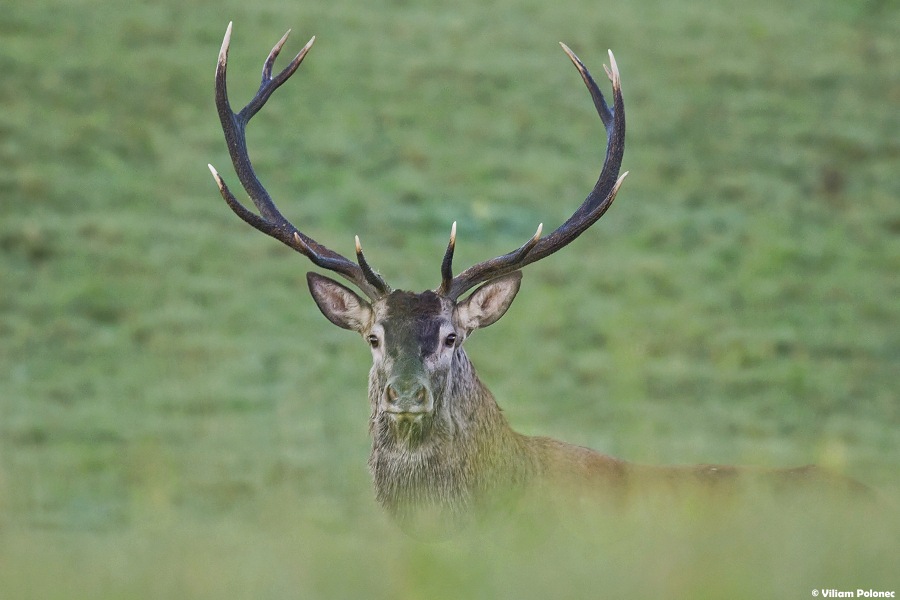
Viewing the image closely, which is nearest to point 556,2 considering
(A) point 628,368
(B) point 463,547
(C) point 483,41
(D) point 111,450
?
(C) point 483,41

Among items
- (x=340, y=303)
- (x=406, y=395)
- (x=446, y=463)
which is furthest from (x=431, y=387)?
(x=340, y=303)

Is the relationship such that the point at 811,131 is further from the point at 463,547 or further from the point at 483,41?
the point at 463,547

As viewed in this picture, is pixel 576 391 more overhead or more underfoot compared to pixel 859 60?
more underfoot

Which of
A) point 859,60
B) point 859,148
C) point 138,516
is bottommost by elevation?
point 138,516

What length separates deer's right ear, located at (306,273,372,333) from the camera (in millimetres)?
8023

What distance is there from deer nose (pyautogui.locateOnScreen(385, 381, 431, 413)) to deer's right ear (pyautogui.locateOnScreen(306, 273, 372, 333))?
3.04 ft

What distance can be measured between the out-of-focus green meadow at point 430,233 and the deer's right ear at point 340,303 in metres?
3.91

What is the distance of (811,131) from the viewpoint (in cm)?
2217

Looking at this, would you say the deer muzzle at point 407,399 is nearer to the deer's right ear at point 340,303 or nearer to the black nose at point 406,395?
the black nose at point 406,395

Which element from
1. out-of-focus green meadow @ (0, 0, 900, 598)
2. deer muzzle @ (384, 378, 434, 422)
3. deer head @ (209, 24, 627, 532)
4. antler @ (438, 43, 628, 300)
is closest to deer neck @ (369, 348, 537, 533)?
deer head @ (209, 24, 627, 532)

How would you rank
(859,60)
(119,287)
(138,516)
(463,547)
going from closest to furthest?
(463,547) → (138,516) → (119,287) → (859,60)

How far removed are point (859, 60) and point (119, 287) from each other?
1182cm

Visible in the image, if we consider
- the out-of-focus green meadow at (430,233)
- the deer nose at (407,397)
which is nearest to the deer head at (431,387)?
the deer nose at (407,397)

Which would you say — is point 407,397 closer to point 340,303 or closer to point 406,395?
point 406,395
